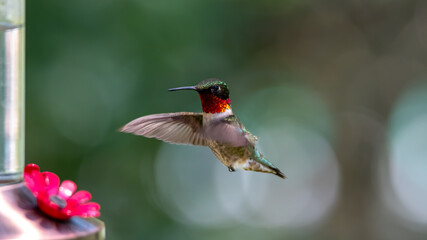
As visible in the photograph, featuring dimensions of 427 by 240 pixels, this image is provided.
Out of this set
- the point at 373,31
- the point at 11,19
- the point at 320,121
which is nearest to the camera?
the point at 11,19

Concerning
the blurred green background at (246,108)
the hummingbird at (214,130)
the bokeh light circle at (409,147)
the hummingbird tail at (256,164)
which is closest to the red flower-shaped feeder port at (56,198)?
the hummingbird at (214,130)

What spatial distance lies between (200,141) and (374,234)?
517 centimetres

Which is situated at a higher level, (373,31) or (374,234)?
(373,31)

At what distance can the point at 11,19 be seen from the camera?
205 cm

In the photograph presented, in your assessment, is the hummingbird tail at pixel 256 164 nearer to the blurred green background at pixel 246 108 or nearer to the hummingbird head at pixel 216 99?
the hummingbird head at pixel 216 99

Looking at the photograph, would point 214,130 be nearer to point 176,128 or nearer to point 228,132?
point 228,132

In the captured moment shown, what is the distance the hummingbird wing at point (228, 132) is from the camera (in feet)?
6.73

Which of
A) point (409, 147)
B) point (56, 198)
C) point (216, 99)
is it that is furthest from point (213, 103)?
point (409, 147)

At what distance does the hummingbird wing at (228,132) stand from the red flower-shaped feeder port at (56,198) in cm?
53

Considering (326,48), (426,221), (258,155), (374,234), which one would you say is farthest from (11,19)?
(426,221)

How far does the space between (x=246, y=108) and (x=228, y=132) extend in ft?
15.2

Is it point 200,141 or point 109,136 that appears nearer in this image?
point 200,141

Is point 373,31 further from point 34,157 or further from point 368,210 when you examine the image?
point 34,157

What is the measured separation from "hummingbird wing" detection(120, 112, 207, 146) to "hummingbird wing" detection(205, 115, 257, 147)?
3.5 inches
